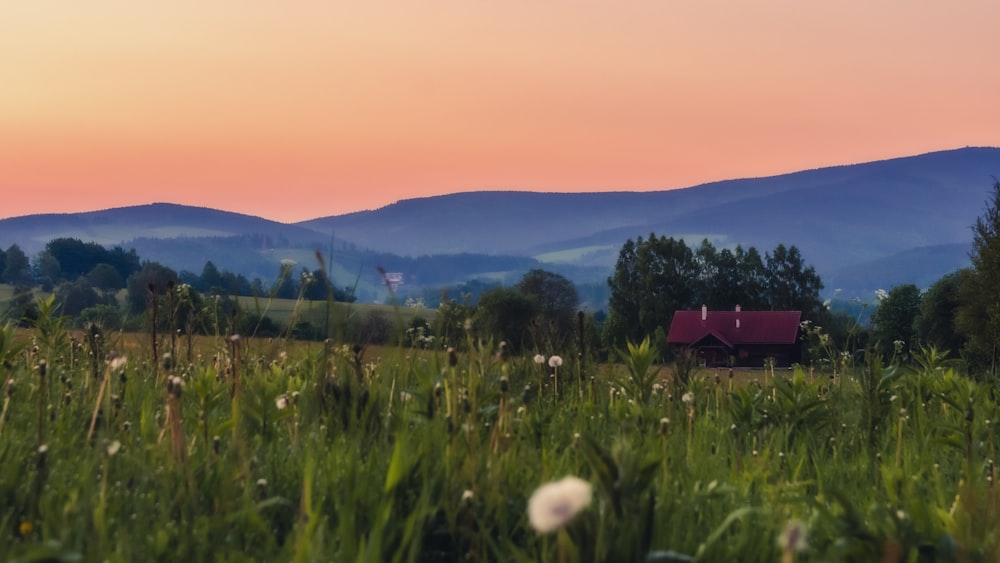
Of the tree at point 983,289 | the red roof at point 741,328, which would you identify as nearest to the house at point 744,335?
the red roof at point 741,328

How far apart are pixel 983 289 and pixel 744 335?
39.6 m

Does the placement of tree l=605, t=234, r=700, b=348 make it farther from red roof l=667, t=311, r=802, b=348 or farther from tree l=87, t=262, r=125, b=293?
tree l=87, t=262, r=125, b=293

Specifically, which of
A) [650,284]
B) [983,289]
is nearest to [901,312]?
[650,284]

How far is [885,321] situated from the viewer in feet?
308

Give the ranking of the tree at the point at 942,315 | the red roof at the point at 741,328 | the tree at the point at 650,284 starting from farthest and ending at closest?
the tree at the point at 650,284, the red roof at the point at 741,328, the tree at the point at 942,315

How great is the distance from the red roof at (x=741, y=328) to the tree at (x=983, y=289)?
32.5m

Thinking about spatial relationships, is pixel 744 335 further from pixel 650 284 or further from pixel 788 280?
pixel 788 280

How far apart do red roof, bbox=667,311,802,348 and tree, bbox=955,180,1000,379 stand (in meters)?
32.5

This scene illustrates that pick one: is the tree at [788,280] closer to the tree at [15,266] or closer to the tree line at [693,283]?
the tree line at [693,283]

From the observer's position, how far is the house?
9919 centimetres

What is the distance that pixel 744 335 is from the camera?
329 ft

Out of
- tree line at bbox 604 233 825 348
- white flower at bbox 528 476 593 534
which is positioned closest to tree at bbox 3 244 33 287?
tree line at bbox 604 233 825 348

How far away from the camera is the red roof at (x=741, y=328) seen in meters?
99.5

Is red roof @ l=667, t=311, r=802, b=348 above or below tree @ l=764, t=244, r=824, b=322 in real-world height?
below
